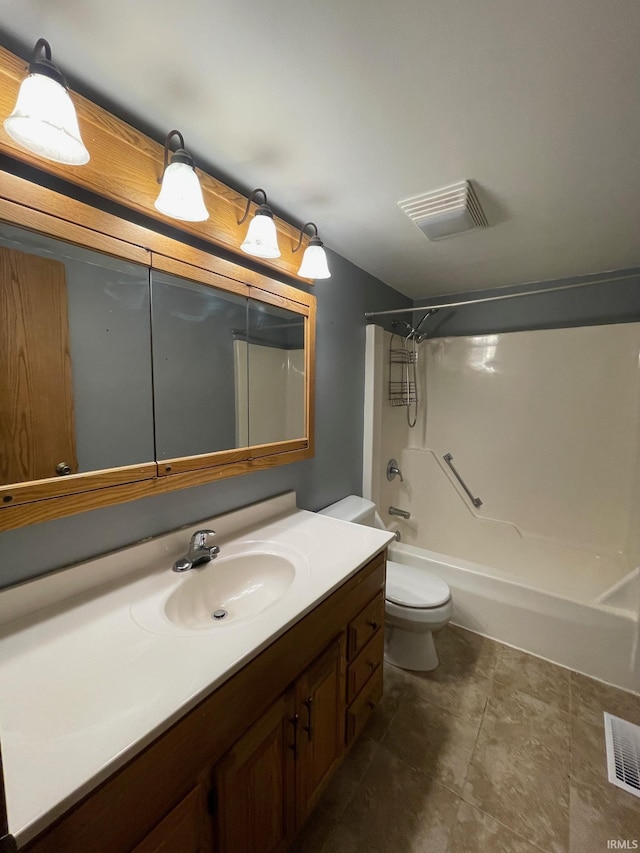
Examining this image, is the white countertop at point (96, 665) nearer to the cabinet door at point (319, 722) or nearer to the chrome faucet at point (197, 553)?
the chrome faucet at point (197, 553)

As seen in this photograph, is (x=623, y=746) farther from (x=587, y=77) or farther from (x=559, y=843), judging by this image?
(x=587, y=77)

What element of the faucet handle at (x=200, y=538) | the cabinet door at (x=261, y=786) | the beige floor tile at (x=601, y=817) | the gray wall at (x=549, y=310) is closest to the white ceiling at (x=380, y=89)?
the gray wall at (x=549, y=310)

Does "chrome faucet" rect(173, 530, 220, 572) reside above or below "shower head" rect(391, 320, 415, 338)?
below

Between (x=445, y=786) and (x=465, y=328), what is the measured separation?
8.74 feet

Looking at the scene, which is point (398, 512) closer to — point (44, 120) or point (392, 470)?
point (392, 470)

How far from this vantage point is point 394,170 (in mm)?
1192

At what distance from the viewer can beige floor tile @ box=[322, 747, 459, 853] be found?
1.09 metres

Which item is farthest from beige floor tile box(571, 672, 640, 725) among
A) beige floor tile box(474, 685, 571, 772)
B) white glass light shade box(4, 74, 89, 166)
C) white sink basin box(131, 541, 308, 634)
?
white glass light shade box(4, 74, 89, 166)

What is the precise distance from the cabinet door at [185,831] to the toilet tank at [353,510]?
1.21 m

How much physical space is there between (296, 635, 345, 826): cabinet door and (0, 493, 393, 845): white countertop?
0.82 ft

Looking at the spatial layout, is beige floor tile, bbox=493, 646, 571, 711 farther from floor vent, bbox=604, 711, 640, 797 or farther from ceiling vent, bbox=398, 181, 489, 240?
ceiling vent, bbox=398, 181, 489, 240

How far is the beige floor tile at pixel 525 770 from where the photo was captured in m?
1.15

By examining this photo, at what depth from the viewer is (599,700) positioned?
5.31 ft

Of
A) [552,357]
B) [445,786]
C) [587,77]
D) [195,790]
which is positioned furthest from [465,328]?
[195,790]
